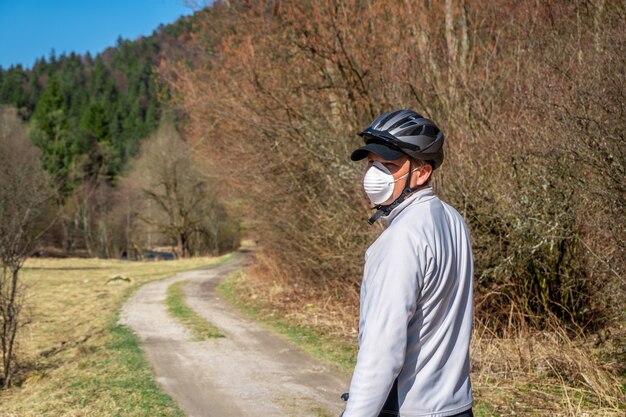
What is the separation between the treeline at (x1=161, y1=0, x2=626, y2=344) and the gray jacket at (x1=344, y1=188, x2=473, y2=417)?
4.11 m

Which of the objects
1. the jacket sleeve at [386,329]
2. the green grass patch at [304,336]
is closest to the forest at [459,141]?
the green grass patch at [304,336]

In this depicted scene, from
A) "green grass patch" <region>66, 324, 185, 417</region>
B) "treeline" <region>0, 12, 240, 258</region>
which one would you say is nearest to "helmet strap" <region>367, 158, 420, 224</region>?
"green grass patch" <region>66, 324, 185, 417</region>

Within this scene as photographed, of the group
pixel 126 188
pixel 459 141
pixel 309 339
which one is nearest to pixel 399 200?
pixel 459 141

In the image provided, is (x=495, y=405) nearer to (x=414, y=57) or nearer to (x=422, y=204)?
(x=422, y=204)

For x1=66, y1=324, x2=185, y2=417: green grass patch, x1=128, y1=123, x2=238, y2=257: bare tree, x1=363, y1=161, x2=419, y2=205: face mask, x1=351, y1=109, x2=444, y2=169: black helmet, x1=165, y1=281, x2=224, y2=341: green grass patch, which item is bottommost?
x1=66, y1=324, x2=185, y2=417: green grass patch

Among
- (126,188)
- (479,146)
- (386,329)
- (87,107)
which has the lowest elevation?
(386,329)

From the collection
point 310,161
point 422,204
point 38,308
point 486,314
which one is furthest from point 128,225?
point 422,204

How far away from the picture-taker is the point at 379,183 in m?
2.53

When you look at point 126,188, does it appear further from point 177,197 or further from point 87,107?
point 87,107

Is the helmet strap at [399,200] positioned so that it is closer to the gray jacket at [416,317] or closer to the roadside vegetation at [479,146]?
the gray jacket at [416,317]

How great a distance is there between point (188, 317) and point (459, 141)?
302 inches

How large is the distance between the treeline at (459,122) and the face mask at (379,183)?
4.15 metres

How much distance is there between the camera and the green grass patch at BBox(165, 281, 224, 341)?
12.0 meters

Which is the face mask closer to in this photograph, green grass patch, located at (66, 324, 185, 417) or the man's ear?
the man's ear
